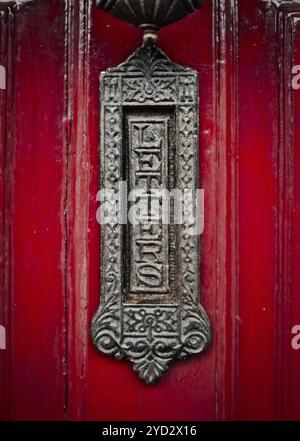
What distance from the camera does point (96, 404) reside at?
0.99m

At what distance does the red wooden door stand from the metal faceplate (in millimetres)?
30

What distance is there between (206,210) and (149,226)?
4.3 inches

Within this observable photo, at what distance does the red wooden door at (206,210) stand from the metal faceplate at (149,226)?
3cm

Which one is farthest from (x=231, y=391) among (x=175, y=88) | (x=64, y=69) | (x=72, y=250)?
(x=64, y=69)

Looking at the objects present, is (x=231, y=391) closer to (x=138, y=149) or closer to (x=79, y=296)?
(x=79, y=296)

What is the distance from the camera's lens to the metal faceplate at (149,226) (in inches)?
37.6

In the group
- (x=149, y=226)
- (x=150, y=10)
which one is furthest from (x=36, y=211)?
(x=150, y=10)

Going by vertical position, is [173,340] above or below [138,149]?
below

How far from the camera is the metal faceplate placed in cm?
96

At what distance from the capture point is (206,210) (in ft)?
3.22

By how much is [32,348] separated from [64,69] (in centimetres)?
51

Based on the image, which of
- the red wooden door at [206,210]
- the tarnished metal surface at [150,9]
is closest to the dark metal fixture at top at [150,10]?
the tarnished metal surface at [150,9]

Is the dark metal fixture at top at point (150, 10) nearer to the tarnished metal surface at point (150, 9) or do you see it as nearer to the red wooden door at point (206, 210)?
the tarnished metal surface at point (150, 9)

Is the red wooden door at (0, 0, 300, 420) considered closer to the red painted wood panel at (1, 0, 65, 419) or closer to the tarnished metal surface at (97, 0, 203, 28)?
the red painted wood panel at (1, 0, 65, 419)
